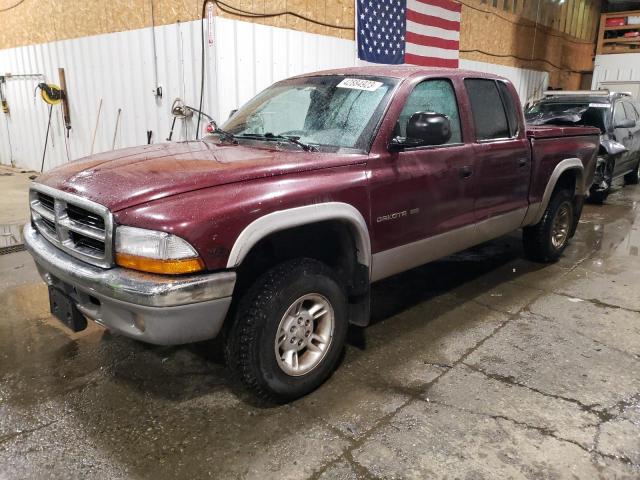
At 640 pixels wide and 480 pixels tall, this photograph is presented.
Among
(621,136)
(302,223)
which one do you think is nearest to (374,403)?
(302,223)

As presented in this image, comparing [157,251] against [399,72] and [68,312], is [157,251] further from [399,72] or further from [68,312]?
[399,72]

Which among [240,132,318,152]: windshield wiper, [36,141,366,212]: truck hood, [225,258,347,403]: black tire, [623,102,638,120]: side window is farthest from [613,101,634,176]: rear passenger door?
[225,258,347,403]: black tire

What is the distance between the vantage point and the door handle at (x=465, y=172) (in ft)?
11.6

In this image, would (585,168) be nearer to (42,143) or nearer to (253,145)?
(253,145)

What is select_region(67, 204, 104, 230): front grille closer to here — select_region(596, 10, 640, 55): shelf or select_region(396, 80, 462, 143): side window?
select_region(396, 80, 462, 143): side window

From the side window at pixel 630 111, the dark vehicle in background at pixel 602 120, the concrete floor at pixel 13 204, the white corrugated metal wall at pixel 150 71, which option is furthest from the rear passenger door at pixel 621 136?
the concrete floor at pixel 13 204

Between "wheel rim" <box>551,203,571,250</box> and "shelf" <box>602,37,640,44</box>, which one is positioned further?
"shelf" <box>602,37,640,44</box>

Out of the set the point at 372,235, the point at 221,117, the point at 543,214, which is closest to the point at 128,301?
the point at 372,235

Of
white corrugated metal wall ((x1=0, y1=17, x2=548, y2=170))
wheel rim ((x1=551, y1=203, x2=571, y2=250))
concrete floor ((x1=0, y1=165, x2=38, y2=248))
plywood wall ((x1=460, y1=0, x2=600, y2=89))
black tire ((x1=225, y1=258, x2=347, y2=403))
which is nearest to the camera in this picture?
black tire ((x1=225, y1=258, x2=347, y2=403))

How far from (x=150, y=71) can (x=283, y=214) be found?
19.1 ft

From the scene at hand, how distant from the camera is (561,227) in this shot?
527 centimetres

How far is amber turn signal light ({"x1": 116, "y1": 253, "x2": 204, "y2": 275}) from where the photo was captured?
7.20ft

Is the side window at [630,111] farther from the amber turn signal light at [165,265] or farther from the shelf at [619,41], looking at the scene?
the amber turn signal light at [165,265]

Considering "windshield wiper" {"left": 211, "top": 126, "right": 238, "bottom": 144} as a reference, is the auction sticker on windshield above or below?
above
